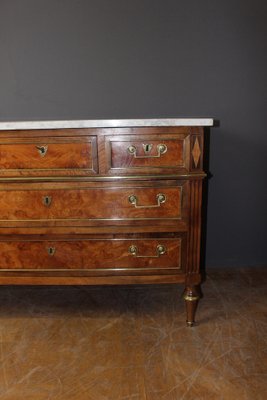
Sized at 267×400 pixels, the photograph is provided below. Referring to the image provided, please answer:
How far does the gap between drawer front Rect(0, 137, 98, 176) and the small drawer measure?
0.26ft

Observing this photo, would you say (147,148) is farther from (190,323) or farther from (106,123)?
(190,323)

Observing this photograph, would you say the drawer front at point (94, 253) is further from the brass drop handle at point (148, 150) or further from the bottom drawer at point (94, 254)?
the brass drop handle at point (148, 150)

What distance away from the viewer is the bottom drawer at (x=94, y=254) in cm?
173

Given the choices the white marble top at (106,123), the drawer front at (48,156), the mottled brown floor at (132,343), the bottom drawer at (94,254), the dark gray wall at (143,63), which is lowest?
the mottled brown floor at (132,343)

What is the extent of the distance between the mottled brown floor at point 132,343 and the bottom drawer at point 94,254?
0.37 m

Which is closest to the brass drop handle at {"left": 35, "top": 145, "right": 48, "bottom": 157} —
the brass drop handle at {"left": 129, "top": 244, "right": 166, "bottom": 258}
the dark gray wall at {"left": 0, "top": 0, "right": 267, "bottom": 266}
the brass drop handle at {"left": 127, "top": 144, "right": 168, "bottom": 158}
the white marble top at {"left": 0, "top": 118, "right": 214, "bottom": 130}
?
the white marble top at {"left": 0, "top": 118, "right": 214, "bottom": 130}

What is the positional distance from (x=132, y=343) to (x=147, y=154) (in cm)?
96

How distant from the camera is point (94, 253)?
5.72 feet

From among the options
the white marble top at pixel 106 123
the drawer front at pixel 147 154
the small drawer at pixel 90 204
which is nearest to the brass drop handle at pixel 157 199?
the small drawer at pixel 90 204

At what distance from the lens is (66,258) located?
5.75ft

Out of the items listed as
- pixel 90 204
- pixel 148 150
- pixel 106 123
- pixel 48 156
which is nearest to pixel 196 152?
pixel 148 150

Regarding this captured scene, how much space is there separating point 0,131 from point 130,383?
1282 mm

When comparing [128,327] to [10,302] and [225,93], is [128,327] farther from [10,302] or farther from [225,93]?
[225,93]

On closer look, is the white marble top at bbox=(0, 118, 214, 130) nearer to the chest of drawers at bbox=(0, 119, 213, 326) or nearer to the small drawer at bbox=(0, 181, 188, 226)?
the chest of drawers at bbox=(0, 119, 213, 326)
